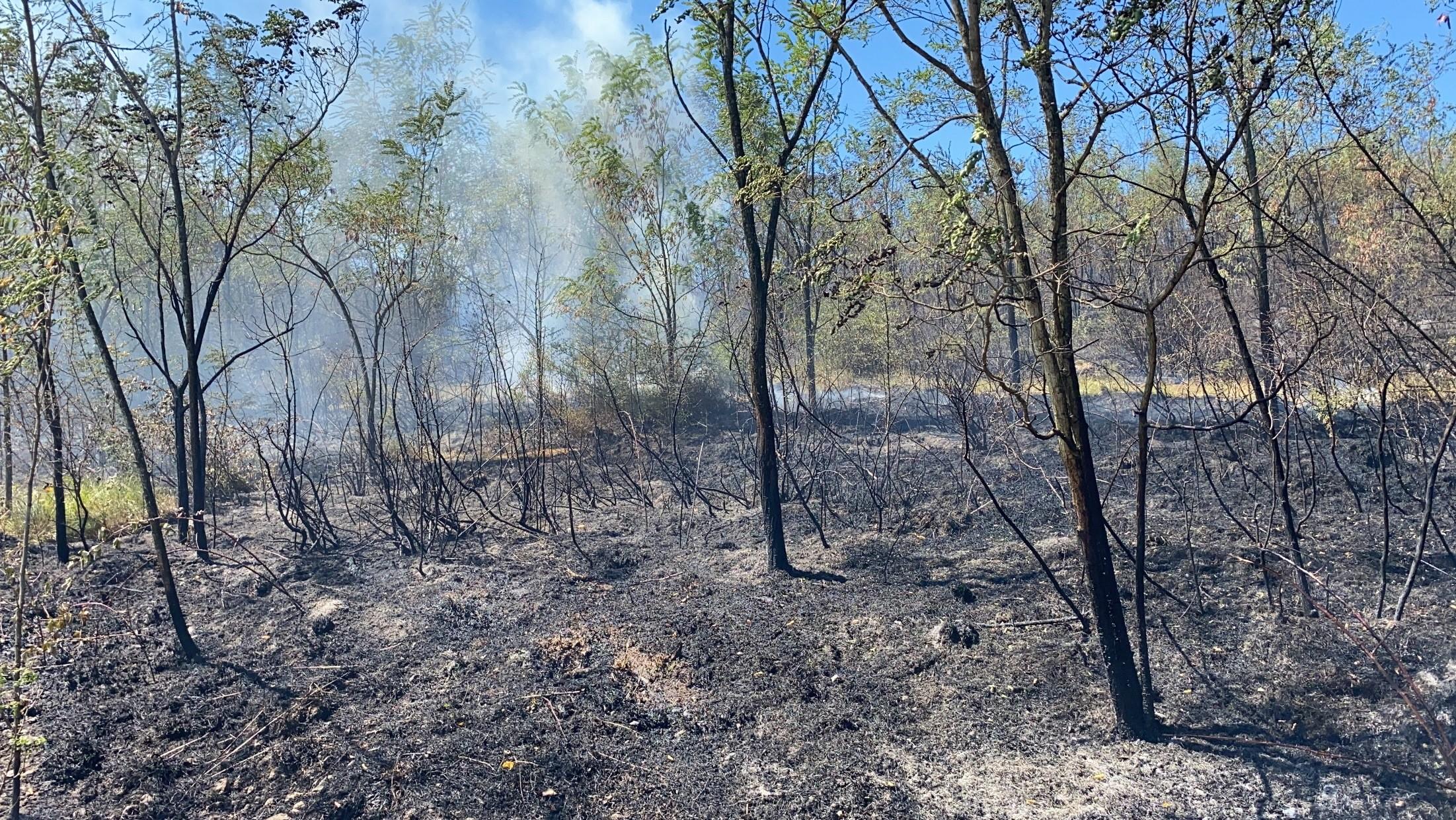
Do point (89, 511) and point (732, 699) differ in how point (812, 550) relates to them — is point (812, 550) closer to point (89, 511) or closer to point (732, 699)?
point (732, 699)

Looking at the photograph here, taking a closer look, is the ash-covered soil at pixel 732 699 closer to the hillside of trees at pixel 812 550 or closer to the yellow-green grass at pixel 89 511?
the hillside of trees at pixel 812 550

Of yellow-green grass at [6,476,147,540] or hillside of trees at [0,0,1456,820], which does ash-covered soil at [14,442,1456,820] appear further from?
yellow-green grass at [6,476,147,540]

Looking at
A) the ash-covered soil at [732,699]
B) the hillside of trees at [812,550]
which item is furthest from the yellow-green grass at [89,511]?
the ash-covered soil at [732,699]

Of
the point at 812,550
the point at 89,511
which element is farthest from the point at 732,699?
the point at 89,511

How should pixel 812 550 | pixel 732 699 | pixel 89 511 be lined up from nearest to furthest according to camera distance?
pixel 732 699, pixel 812 550, pixel 89 511

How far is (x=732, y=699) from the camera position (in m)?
3.96

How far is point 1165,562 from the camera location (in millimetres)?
5090

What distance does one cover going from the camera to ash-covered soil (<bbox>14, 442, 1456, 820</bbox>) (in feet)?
10.3

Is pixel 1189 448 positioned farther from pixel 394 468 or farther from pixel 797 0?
pixel 394 468

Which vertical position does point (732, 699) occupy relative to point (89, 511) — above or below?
below

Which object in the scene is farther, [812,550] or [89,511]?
[89,511]

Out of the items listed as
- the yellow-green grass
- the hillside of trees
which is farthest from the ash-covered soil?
the yellow-green grass

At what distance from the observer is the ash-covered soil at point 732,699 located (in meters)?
3.14

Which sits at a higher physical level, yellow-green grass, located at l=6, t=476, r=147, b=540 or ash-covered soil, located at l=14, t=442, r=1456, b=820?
yellow-green grass, located at l=6, t=476, r=147, b=540
